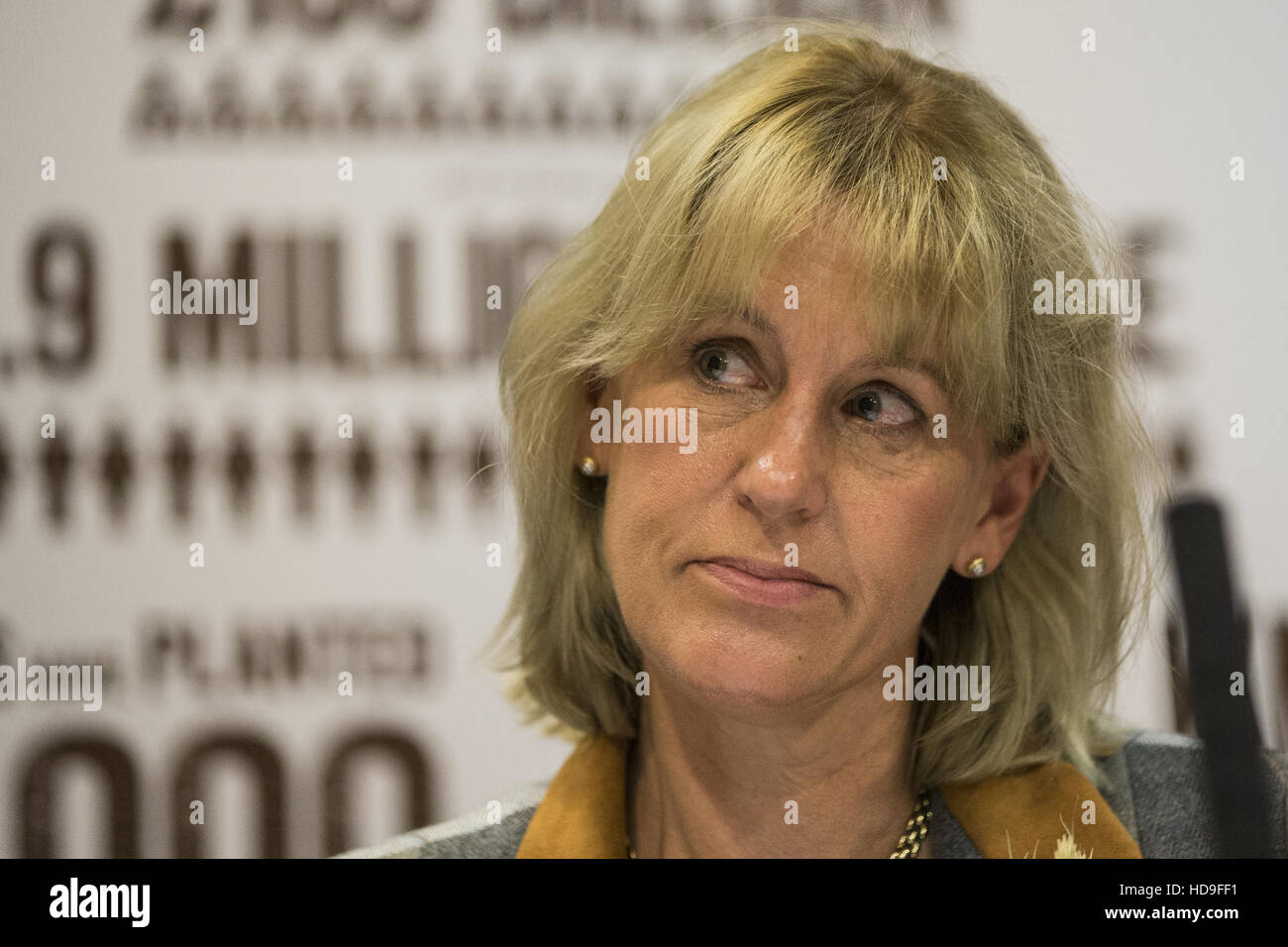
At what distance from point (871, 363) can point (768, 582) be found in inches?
8.0

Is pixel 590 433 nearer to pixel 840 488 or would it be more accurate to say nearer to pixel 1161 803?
pixel 840 488

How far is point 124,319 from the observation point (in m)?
1.45

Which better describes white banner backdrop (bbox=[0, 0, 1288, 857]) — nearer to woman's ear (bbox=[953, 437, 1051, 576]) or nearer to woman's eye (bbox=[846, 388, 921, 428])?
woman's ear (bbox=[953, 437, 1051, 576])

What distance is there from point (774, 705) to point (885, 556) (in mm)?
159

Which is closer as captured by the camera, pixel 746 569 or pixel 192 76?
pixel 746 569

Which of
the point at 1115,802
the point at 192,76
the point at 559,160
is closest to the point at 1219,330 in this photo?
the point at 1115,802

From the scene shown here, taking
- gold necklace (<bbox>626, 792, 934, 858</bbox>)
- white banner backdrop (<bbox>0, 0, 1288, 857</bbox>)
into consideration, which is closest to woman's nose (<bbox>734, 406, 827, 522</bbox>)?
gold necklace (<bbox>626, 792, 934, 858</bbox>)

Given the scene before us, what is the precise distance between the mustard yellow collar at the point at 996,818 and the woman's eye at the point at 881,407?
0.36m

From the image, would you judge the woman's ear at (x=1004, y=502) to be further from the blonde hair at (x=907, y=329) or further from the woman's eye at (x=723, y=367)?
the woman's eye at (x=723, y=367)

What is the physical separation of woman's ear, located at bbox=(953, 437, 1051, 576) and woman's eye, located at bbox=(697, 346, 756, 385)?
24 cm

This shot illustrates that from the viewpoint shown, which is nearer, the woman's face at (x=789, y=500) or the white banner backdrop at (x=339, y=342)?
the woman's face at (x=789, y=500)

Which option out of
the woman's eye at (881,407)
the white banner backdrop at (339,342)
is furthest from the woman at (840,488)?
the white banner backdrop at (339,342)

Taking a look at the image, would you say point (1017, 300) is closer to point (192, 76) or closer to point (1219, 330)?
point (1219, 330)

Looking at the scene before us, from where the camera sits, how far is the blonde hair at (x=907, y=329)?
3.33ft
